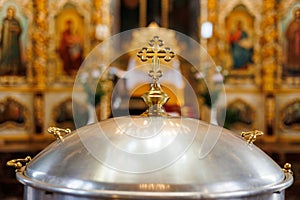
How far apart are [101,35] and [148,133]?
9.68 meters

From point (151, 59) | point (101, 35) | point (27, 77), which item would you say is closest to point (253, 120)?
point (101, 35)

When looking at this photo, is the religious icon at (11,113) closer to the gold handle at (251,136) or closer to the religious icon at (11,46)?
the religious icon at (11,46)

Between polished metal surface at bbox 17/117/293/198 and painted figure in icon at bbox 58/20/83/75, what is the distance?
31.4ft

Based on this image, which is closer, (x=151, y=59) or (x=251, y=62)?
(x=151, y=59)

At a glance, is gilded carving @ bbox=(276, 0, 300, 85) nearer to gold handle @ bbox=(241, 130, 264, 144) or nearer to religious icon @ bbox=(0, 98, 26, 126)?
religious icon @ bbox=(0, 98, 26, 126)

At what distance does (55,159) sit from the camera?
2.11m

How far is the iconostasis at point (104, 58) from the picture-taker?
11586 millimetres

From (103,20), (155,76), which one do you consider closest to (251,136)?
(155,76)

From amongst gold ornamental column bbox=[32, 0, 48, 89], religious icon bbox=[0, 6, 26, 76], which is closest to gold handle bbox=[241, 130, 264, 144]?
gold ornamental column bbox=[32, 0, 48, 89]

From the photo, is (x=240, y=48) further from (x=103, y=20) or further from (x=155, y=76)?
(x=155, y=76)

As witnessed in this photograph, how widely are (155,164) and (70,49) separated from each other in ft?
32.8

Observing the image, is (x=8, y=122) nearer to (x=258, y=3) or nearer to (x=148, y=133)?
(x=258, y=3)

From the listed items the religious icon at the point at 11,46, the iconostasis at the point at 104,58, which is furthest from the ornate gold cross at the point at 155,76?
the religious icon at the point at 11,46

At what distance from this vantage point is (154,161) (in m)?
1.96
